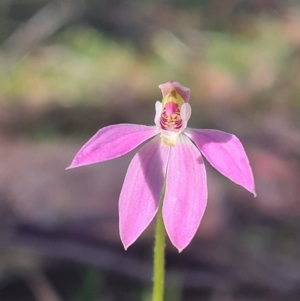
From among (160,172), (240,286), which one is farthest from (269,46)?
(160,172)

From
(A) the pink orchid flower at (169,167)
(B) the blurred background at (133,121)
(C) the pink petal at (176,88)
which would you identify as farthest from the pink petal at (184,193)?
(B) the blurred background at (133,121)

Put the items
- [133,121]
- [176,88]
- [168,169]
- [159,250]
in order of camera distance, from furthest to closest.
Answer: [133,121], [176,88], [168,169], [159,250]

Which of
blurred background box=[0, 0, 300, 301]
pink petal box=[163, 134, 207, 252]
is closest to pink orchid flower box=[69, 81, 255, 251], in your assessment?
pink petal box=[163, 134, 207, 252]

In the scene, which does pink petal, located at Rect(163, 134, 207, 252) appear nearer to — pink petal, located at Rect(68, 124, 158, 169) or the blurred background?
pink petal, located at Rect(68, 124, 158, 169)

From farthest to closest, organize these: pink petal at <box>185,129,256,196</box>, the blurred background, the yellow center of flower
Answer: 1. the blurred background
2. the yellow center of flower
3. pink petal at <box>185,129,256,196</box>

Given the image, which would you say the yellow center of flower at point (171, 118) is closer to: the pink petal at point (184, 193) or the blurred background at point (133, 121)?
the pink petal at point (184, 193)

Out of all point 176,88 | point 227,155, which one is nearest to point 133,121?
point 176,88

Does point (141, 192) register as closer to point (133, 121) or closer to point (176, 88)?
point (176, 88)

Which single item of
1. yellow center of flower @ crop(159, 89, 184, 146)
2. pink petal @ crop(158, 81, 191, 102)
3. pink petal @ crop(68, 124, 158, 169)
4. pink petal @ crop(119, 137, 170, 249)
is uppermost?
pink petal @ crop(158, 81, 191, 102)
